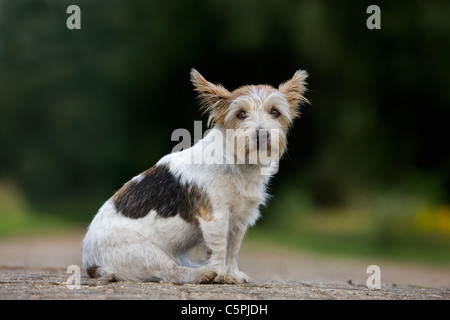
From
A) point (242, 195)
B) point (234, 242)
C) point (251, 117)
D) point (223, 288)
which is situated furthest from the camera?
point (234, 242)

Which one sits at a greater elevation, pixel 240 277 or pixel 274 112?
pixel 274 112

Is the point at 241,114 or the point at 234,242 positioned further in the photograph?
the point at 234,242

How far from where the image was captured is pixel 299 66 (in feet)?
69.5

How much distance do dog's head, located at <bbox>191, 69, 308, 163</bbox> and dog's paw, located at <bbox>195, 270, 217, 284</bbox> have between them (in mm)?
1367

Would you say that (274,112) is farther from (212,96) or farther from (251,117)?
(212,96)

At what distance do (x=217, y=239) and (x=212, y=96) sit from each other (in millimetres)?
1753

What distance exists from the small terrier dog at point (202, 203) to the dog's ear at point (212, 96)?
0.01 metres

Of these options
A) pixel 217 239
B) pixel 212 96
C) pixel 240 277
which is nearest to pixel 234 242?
pixel 240 277

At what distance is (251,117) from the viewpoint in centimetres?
713

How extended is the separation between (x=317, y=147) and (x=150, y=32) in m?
7.26

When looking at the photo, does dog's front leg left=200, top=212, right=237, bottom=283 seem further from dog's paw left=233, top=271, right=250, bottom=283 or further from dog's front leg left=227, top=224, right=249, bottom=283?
dog's front leg left=227, top=224, right=249, bottom=283

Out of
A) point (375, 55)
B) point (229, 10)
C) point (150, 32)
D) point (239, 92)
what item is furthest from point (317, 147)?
point (239, 92)

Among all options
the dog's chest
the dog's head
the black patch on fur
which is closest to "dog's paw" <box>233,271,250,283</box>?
the dog's chest

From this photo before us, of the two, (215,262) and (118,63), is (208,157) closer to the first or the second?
(215,262)
